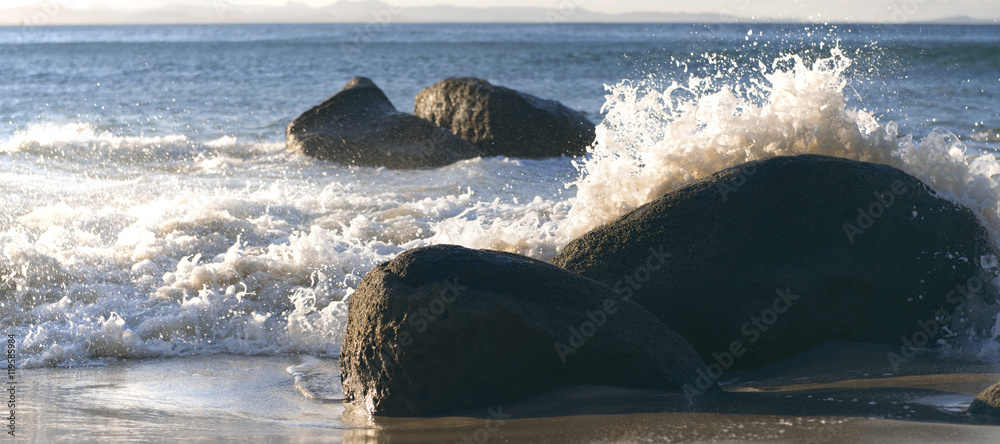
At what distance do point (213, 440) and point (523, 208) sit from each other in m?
5.19

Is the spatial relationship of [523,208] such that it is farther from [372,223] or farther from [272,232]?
[272,232]

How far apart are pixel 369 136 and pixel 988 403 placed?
8894mm

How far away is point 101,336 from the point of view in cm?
484

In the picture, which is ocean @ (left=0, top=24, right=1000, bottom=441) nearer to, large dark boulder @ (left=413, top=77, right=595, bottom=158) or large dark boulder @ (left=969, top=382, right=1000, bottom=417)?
large dark boulder @ (left=413, top=77, right=595, bottom=158)

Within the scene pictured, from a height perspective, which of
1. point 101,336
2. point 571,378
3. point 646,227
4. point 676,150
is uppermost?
point 676,150

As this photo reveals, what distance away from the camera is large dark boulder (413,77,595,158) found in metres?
11.1

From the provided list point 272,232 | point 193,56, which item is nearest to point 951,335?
point 272,232

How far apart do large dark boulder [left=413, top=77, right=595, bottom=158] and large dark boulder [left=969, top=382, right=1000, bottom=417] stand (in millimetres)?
8209
